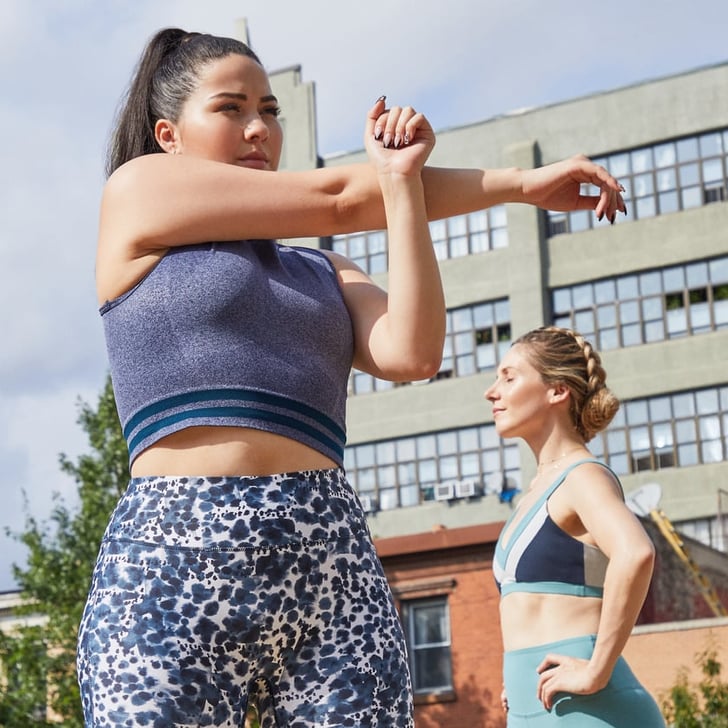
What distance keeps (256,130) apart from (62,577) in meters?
25.7

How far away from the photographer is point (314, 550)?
8.64 feet

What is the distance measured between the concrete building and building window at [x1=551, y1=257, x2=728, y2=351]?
0.15 feet

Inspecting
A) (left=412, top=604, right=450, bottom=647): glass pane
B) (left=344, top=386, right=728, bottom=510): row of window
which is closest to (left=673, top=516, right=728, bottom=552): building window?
(left=344, top=386, right=728, bottom=510): row of window

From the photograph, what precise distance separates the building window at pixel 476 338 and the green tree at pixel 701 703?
2491 centimetres

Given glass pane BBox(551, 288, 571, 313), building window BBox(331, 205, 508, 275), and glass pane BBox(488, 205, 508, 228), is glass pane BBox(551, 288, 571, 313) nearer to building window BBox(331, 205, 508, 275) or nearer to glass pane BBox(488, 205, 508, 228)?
building window BBox(331, 205, 508, 275)

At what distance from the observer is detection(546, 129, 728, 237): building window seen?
1815 inches

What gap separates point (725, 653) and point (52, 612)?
1243 centimetres

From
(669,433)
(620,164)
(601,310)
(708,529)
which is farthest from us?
(620,164)

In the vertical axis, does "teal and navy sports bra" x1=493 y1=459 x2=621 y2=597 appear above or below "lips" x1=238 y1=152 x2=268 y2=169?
below

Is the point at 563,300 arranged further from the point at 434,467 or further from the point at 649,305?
the point at 434,467

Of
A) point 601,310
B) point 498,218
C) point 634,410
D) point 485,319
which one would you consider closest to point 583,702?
point 634,410

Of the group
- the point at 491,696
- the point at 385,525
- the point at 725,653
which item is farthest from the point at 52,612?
the point at 385,525

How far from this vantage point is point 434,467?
49.4 meters

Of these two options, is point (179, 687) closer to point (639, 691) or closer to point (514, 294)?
point (639, 691)
